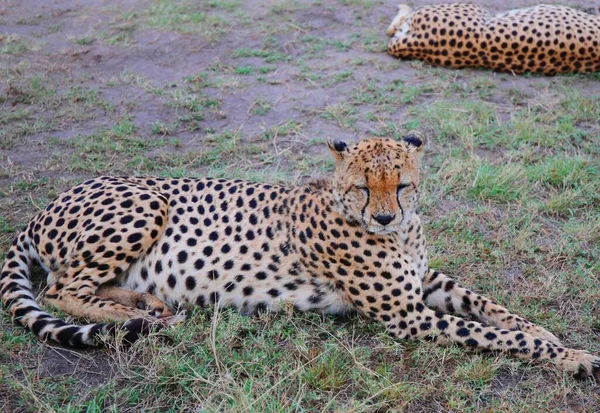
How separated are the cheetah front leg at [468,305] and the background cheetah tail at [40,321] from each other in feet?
5.15

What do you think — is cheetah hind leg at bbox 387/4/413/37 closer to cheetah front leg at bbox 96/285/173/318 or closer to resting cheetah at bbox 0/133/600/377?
resting cheetah at bbox 0/133/600/377

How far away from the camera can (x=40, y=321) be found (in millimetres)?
3596

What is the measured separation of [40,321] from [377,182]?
72.6 inches

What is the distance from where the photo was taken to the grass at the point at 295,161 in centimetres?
331

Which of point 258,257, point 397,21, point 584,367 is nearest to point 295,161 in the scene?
point 258,257

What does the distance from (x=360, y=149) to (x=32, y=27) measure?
6.58m

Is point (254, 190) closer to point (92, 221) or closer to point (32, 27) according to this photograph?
point (92, 221)

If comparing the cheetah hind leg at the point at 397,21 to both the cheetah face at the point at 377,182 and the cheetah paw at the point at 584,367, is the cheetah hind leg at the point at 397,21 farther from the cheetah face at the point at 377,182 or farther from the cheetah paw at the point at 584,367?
the cheetah paw at the point at 584,367

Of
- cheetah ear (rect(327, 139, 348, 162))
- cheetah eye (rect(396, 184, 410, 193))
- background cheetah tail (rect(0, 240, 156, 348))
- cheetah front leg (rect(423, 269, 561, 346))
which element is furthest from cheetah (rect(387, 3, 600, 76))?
background cheetah tail (rect(0, 240, 156, 348))

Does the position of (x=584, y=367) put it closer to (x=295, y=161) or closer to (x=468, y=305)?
(x=468, y=305)

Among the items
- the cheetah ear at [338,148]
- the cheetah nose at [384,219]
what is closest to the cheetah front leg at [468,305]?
the cheetah nose at [384,219]

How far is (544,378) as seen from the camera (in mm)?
3395

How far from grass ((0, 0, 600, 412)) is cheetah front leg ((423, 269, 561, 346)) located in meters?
0.20

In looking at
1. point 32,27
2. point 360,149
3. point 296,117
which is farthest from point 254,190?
point 32,27
